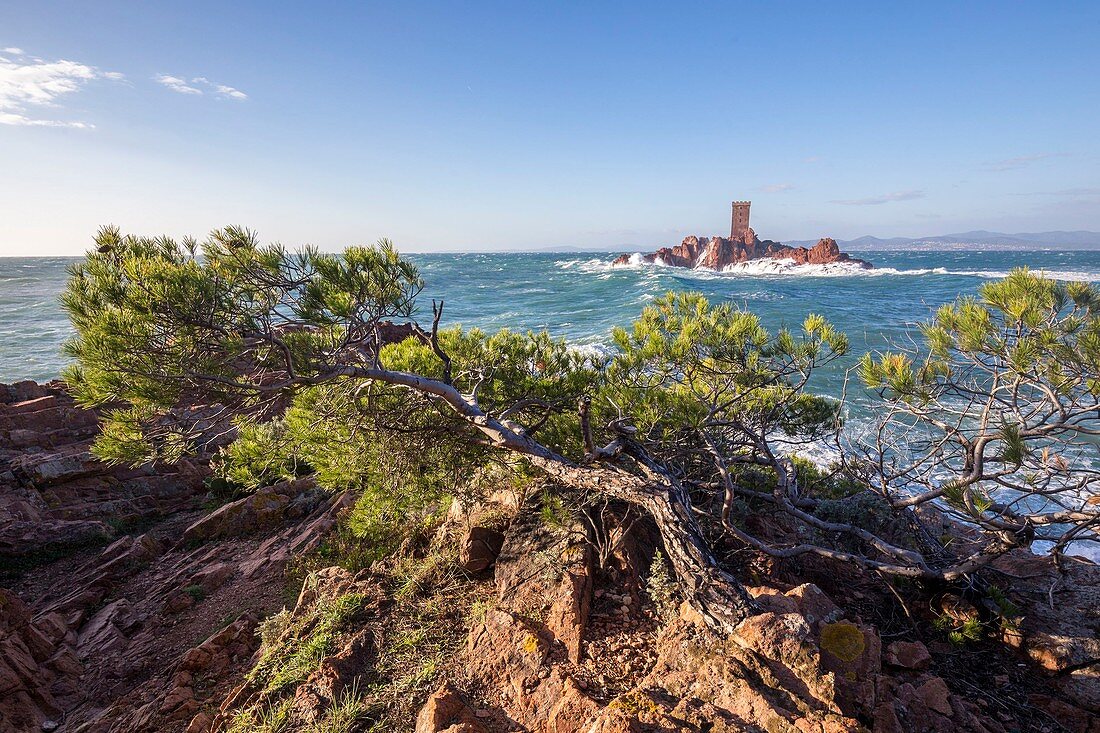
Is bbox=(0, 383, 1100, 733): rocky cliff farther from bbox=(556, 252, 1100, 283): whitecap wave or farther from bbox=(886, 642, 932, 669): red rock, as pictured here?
bbox=(556, 252, 1100, 283): whitecap wave

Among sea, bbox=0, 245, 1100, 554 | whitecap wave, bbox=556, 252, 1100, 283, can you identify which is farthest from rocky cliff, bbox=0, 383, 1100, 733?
whitecap wave, bbox=556, 252, 1100, 283

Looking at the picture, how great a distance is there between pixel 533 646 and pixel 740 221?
95.3 m

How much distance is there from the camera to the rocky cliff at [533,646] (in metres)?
2.83

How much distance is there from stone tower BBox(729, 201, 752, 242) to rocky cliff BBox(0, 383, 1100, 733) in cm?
8896

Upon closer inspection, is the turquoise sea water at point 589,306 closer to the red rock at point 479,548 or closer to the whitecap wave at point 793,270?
the whitecap wave at point 793,270

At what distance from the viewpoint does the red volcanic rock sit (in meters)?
72.9

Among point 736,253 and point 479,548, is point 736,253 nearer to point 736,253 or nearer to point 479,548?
point 736,253

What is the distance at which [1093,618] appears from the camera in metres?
4.16

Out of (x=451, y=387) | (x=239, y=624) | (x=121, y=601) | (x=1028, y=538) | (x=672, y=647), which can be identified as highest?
(x=451, y=387)

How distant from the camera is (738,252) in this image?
82500 mm

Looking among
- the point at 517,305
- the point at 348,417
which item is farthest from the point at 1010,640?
the point at 517,305

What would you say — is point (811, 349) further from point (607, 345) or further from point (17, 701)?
point (607, 345)

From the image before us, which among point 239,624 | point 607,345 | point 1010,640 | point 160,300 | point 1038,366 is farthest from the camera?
point 607,345

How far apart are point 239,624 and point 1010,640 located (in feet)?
21.3
